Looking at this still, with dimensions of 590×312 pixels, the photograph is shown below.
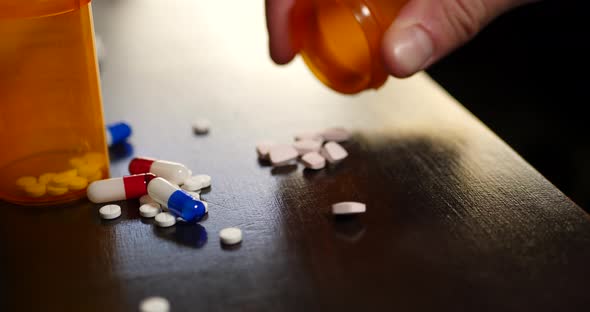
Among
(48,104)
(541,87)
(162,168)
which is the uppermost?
(48,104)

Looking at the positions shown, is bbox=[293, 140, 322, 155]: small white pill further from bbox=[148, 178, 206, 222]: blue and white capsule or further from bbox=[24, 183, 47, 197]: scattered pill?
bbox=[24, 183, 47, 197]: scattered pill

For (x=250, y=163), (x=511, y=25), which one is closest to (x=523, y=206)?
(x=250, y=163)

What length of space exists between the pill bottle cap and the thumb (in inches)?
2.1

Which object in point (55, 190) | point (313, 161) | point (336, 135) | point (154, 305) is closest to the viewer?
point (154, 305)

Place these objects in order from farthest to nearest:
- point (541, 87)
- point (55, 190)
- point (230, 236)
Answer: point (541, 87)
point (55, 190)
point (230, 236)

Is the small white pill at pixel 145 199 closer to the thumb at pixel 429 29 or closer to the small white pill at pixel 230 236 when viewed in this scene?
the small white pill at pixel 230 236

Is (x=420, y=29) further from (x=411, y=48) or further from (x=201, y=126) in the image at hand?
(x=201, y=126)

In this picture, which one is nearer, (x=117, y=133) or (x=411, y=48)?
(x=411, y=48)

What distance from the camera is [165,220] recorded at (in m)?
0.90

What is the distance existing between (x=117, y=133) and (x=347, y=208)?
474 mm

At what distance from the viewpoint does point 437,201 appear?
3.14 feet

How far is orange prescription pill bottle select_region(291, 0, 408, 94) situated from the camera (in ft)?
3.30

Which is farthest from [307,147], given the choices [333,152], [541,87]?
[541,87]

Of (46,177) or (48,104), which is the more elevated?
(48,104)
